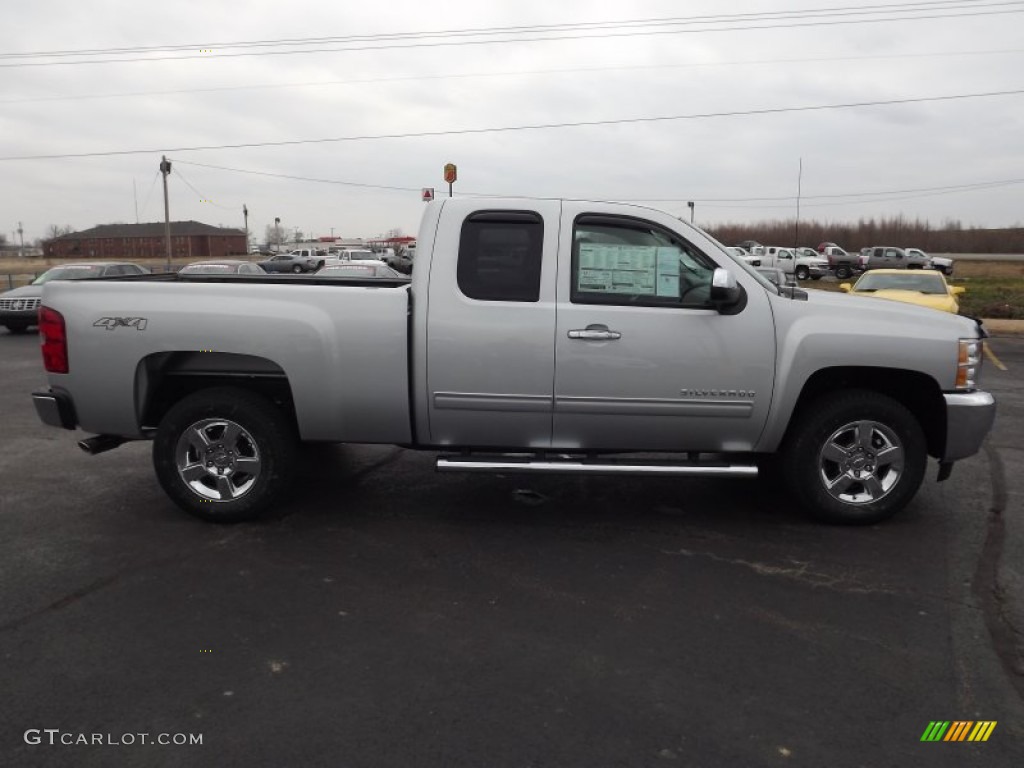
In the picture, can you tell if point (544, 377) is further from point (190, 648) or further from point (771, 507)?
point (190, 648)

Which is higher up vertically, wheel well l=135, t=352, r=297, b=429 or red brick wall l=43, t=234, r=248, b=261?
red brick wall l=43, t=234, r=248, b=261

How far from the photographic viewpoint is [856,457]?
4.96m

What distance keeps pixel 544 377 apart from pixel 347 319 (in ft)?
4.03

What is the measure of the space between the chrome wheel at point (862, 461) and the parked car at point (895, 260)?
45.2 metres

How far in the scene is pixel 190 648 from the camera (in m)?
3.45

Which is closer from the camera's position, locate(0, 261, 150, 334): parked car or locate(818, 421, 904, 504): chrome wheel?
locate(818, 421, 904, 504): chrome wheel

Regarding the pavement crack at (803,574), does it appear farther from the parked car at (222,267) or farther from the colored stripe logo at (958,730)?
the parked car at (222,267)

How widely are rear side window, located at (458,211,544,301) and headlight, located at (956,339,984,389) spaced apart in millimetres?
2617

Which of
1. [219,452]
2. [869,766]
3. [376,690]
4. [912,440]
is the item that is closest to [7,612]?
[219,452]

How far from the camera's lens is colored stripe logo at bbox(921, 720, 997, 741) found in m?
2.84

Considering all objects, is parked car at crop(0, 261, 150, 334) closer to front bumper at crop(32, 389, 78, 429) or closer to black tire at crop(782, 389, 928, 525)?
front bumper at crop(32, 389, 78, 429)

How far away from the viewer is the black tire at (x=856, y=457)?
16.1 ft
